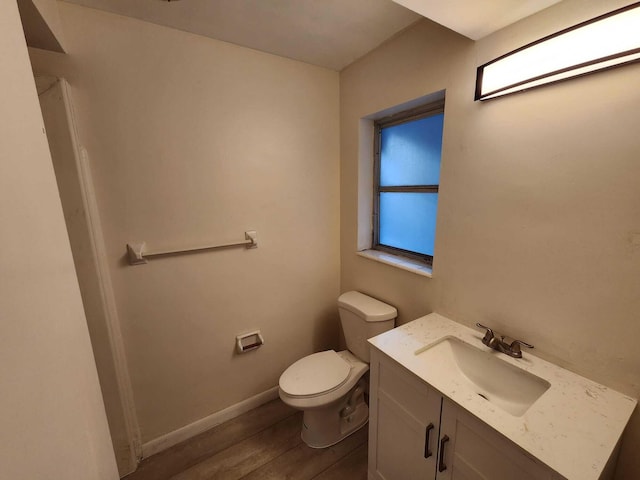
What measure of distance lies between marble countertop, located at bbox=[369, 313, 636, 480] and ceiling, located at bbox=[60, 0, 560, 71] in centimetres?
A: 131

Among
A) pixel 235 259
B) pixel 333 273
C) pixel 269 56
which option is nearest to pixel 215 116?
pixel 269 56

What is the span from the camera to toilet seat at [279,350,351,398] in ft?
4.68

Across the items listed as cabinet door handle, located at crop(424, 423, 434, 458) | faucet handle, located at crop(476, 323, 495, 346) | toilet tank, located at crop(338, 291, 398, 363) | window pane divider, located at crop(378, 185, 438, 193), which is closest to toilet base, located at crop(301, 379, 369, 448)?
toilet tank, located at crop(338, 291, 398, 363)

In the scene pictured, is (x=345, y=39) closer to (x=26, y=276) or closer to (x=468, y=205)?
(x=468, y=205)

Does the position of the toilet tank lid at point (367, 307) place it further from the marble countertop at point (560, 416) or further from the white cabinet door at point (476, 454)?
the white cabinet door at point (476, 454)

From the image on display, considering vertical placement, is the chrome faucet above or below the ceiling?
below

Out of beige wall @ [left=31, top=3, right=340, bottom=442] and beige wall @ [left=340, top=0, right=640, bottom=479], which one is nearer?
beige wall @ [left=340, top=0, right=640, bottom=479]

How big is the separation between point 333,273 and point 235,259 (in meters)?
0.80

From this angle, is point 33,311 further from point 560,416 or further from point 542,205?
point 542,205

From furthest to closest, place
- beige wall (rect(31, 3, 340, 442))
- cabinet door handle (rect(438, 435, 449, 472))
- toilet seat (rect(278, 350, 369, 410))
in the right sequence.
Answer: toilet seat (rect(278, 350, 369, 410))
beige wall (rect(31, 3, 340, 442))
cabinet door handle (rect(438, 435, 449, 472))

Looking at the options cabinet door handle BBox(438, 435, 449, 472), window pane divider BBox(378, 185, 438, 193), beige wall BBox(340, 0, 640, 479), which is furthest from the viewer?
window pane divider BBox(378, 185, 438, 193)

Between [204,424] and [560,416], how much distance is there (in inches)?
72.9

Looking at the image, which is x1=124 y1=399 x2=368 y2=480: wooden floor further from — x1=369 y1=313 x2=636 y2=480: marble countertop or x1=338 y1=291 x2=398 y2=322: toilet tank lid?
x1=369 y1=313 x2=636 y2=480: marble countertop

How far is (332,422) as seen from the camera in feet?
5.16
